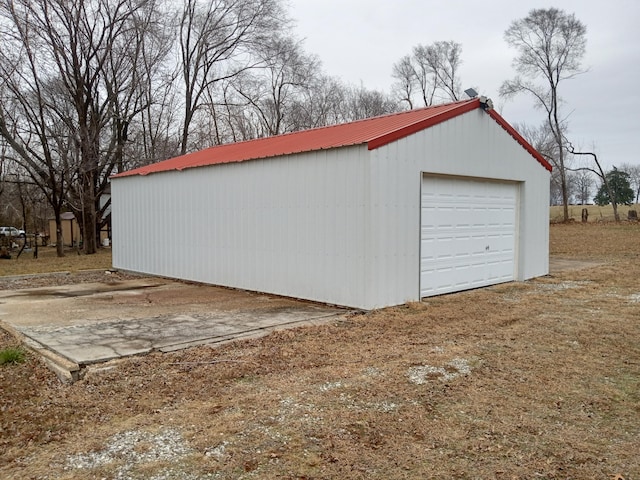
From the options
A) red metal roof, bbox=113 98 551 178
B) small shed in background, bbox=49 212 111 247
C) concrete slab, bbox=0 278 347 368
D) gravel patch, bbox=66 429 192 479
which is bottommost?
gravel patch, bbox=66 429 192 479

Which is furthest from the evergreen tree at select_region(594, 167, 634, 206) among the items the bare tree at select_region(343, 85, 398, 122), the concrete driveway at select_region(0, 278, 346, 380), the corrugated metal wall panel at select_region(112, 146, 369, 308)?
the concrete driveway at select_region(0, 278, 346, 380)

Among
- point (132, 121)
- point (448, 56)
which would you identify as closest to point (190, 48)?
point (132, 121)

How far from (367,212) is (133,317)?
364 centimetres

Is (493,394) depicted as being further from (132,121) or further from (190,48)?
(190,48)

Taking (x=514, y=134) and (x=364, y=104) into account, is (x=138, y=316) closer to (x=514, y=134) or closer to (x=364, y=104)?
(x=514, y=134)

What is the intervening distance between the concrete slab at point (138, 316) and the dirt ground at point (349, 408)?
39 cm

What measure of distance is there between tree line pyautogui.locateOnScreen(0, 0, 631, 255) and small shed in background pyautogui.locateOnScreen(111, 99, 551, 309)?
29.2ft

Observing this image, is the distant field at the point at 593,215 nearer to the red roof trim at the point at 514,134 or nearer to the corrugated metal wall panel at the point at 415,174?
the red roof trim at the point at 514,134

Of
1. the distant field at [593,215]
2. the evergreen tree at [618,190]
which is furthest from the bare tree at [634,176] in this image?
the distant field at [593,215]

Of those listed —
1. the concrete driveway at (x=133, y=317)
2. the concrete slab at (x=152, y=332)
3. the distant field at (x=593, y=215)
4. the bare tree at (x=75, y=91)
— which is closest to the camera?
the concrete slab at (x=152, y=332)

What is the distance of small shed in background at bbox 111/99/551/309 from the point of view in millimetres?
7637

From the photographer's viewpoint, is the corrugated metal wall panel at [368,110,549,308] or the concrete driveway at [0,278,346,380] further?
the corrugated metal wall panel at [368,110,549,308]

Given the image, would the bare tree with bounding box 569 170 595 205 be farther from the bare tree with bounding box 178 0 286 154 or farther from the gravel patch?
the gravel patch

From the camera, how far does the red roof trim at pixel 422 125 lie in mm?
7406
